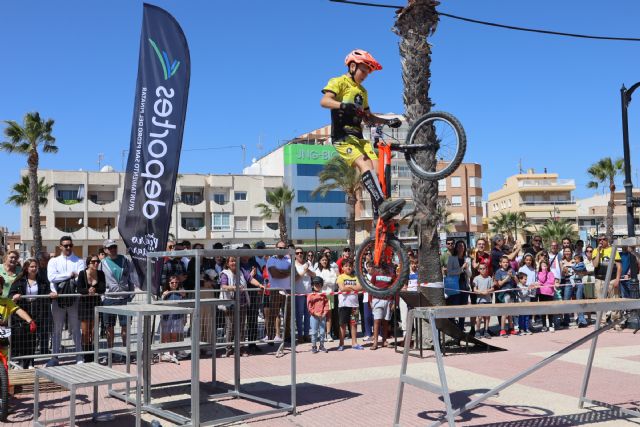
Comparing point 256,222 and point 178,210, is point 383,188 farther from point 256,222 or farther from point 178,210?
point 256,222

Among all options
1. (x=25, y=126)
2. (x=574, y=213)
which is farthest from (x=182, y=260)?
(x=574, y=213)

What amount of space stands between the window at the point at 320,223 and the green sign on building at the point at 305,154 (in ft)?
21.8

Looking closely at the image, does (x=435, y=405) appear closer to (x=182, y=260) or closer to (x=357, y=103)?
(x=357, y=103)

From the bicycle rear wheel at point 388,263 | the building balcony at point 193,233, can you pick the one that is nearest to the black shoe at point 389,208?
the bicycle rear wheel at point 388,263

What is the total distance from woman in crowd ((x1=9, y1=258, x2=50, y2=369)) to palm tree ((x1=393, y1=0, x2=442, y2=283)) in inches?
303

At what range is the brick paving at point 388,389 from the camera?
742 cm

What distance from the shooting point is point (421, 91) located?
44.2 ft

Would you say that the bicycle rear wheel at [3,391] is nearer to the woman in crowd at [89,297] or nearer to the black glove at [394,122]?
the woman in crowd at [89,297]

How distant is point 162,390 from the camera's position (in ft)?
29.6

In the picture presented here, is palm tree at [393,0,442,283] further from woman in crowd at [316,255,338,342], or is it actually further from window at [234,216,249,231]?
window at [234,216,249,231]

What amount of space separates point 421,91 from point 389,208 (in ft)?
25.3

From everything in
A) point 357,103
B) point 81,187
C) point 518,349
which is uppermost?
point 81,187

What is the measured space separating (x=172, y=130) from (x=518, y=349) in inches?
339

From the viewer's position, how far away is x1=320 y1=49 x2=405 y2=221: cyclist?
652 centimetres
